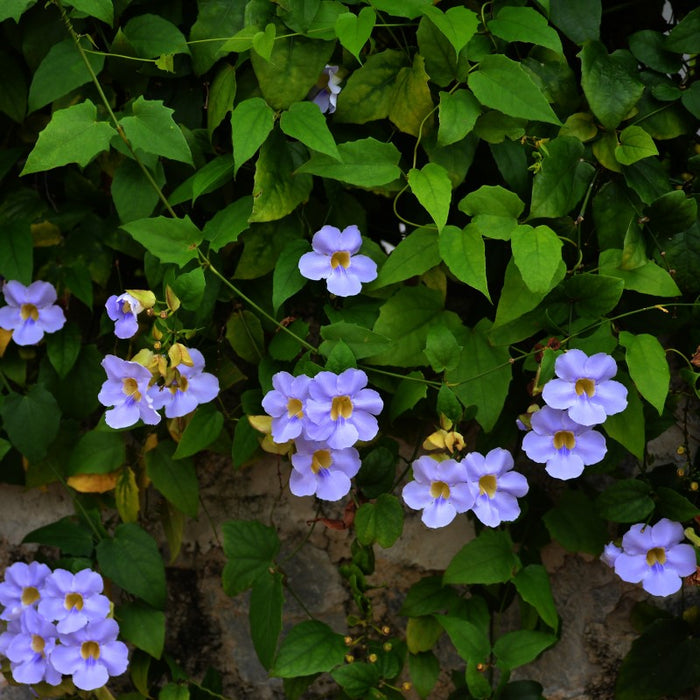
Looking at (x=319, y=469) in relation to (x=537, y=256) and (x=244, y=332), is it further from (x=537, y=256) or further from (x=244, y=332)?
(x=537, y=256)

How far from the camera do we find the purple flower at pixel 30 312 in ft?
5.11

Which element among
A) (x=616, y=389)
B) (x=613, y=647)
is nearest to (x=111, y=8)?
(x=616, y=389)

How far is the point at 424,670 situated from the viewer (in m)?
1.59

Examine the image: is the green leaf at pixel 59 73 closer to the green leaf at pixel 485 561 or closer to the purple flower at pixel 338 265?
the purple flower at pixel 338 265

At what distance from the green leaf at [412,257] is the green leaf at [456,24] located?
0.88ft

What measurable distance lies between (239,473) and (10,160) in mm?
673

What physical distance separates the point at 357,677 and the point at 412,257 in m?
0.67

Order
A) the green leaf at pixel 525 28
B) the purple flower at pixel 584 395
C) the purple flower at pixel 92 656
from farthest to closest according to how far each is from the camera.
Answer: the purple flower at pixel 92 656 → the green leaf at pixel 525 28 → the purple flower at pixel 584 395

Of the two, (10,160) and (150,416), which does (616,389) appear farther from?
(10,160)

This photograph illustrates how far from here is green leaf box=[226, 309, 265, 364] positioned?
59.1 inches

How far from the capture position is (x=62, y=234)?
161 cm

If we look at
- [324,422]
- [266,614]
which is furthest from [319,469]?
[266,614]

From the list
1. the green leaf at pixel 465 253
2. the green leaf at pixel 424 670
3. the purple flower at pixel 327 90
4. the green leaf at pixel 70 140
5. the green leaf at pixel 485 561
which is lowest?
the green leaf at pixel 424 670

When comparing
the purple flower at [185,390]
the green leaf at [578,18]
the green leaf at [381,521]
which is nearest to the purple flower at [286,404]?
the purple flower at [185,390]
